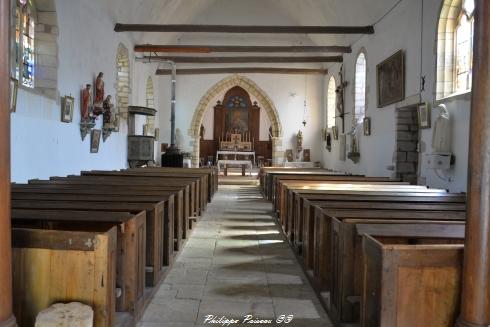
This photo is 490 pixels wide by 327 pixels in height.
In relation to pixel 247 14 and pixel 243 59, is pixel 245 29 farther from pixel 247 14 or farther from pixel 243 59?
pixel 247 14

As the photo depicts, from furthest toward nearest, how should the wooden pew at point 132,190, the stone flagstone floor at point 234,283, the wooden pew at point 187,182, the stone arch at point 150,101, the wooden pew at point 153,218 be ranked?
the stone arch at point 150,101 < the wooden pew at point 187,182 < the wooden pew at point 132,190 < the wooden pew at point 153,218 < the stone flagstone floor at point 234,283

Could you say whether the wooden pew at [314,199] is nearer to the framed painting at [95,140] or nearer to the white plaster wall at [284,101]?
the framed painting at [95,140]

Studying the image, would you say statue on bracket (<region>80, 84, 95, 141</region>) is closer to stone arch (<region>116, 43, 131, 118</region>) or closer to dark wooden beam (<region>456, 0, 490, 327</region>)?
stone arch (<region>116, 43, 131, 118</region>)

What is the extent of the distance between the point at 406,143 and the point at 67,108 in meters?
6.40

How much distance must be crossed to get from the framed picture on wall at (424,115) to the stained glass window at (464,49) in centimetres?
58

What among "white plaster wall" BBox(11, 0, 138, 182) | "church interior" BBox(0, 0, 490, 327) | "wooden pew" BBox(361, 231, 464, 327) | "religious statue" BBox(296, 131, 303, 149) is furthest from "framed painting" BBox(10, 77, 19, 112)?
"religious statue" BBox(296, 131, 303, 149)

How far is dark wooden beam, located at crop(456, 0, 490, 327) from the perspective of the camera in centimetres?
191

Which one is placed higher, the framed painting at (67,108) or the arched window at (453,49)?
the arched window at (453,49)

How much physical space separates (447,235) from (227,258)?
250cm

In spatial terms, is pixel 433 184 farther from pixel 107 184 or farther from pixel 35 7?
pixel 35 7

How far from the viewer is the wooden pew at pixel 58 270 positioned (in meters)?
2.19

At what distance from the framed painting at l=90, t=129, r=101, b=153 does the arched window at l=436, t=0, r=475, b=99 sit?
6467 mm

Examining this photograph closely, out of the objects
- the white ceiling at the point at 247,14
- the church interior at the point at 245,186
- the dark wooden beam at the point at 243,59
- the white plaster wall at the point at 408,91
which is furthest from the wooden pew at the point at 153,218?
the dark wooden beam at the point at 243,59

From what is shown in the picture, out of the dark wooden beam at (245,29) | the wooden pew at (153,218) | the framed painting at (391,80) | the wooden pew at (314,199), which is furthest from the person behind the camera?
the dark wooden beam at (245,29)
